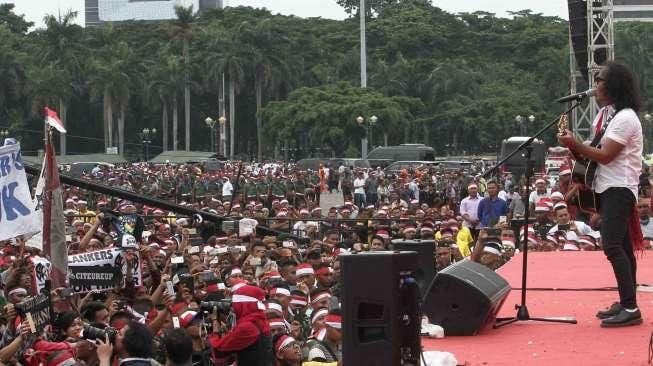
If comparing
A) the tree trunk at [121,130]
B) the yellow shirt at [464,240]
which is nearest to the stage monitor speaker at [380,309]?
the yellow shirt at [464,240]

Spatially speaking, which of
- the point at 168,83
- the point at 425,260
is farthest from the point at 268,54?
the point at 425,260

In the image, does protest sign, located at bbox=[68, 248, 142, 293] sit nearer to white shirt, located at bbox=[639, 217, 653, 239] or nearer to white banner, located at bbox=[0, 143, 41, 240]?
white banner, located at bbox=[0, 143, 41, 240]

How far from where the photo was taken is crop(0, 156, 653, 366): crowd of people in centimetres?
774

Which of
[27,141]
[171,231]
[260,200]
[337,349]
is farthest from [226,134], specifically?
[337,349]

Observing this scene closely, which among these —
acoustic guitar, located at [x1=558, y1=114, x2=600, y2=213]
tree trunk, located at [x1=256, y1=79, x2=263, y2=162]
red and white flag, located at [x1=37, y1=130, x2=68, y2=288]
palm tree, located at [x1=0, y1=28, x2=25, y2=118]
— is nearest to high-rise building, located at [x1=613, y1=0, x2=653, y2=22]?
tree trunk, located at [x1=256, y1=79, x2=263, y2=162]

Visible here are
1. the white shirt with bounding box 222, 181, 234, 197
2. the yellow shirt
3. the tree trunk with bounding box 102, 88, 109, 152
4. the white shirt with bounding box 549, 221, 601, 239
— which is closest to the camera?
the white shirt with bounding box 549, 221, 601, 239

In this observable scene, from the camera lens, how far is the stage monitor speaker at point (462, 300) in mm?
7516

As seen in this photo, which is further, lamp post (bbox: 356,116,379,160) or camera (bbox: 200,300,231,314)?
lamp post (bbox: 356,116,379,160)

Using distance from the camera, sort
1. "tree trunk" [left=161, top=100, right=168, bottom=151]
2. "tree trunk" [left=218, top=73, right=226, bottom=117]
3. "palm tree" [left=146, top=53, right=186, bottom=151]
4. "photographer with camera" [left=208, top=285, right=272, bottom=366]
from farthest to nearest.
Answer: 1. "tree trunk" [left=161, top=100, right=168, bottom=151]
2. "palm tree" [left=146, top=53, right=186, bottom=151]
3. "tree trunk" [left=218, top=73, right=226, bottom=117]
4. "photographer with camera" [left=208, top=285, right=272, bottom=366]

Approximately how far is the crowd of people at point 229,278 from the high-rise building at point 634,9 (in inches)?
4713

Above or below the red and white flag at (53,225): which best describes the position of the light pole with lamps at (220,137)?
below

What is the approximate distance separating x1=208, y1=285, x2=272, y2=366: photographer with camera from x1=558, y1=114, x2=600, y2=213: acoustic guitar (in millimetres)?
2114

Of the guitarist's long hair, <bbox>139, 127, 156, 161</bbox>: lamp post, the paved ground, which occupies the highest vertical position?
the guitarist's long hair

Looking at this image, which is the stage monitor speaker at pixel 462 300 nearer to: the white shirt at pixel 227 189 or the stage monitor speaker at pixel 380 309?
the stage monitor speaker at pixel 380 309
